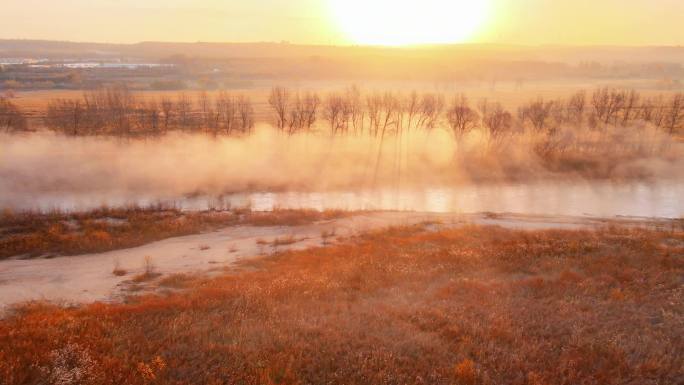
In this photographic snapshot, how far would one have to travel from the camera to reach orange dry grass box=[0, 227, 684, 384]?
8.12 m

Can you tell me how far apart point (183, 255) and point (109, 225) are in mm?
7040

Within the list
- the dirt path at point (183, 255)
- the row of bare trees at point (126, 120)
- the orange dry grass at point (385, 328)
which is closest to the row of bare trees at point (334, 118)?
the row of bare trees at point (126, 120)

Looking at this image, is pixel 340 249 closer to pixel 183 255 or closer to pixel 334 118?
pixel 183 255

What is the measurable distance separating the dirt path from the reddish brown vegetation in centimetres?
96

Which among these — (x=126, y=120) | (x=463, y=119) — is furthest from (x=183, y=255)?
(x=126, y=120)

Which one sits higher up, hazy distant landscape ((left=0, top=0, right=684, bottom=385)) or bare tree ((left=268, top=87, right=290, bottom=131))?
bare tree ((left=268, top=87, right=290, bottom=131))

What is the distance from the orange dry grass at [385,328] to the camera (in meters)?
8.12

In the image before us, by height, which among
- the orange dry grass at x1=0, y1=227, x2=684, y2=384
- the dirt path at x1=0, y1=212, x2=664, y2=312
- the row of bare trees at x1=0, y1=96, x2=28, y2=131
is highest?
the row of bare trees at x1=0, y1=96, x2=28, y2=131

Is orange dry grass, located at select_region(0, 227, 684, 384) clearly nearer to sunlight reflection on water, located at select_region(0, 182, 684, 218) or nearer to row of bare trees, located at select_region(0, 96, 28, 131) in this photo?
sunlight reflection on water, located at select_region(0, 182, 684, 218)

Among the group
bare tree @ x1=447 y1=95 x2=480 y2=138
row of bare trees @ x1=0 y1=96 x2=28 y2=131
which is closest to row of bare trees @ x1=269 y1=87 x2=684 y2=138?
bare tree @ x1=447 y1=95 x2=480 y2=138

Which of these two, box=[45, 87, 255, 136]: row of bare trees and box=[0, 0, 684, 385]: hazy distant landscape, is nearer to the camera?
box=[0, 0, 684, 385]: hazy distant landscape

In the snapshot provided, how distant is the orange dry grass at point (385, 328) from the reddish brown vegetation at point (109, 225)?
8.60 m

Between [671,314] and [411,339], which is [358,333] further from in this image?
[671,314]

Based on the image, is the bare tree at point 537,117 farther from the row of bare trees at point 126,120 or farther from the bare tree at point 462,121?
the row of bare trees at point 126,120
